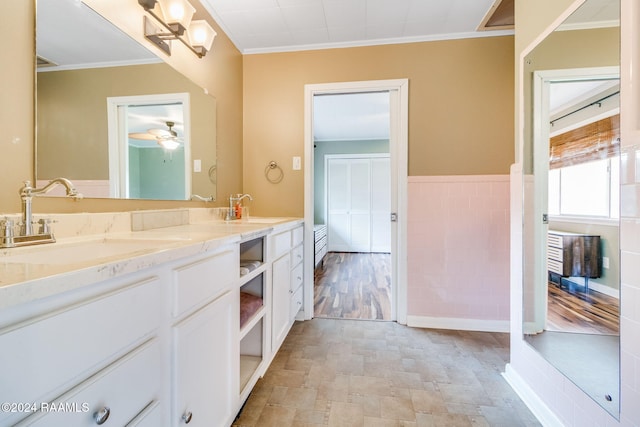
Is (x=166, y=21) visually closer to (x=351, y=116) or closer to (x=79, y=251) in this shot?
(x=79, y=251)

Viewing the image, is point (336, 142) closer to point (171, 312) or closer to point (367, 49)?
point (367, 49)

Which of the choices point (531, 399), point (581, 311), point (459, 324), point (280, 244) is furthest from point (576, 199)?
point (280, 244)

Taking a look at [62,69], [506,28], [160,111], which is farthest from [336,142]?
[62,69]

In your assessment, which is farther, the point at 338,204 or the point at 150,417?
the point at 338,204

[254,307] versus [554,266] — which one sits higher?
[554,266]

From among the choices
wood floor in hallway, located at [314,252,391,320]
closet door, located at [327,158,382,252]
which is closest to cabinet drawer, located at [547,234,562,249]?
wood floor in hallway, located at [314,252,391,320]

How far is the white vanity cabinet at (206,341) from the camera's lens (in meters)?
0.78

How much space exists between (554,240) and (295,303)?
1.63 metres

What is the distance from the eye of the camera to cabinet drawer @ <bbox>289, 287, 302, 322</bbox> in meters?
2.02

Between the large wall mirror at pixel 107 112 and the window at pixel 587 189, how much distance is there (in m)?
1.94

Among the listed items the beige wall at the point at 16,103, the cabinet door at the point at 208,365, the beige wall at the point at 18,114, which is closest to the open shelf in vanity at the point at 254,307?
the cabinet door at the point at 208,365

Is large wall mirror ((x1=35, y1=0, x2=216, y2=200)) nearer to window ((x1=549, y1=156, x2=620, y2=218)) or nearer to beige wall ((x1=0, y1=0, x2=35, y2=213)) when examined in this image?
beige wall ((x1=0, y1=0, x2=35, y2=213))

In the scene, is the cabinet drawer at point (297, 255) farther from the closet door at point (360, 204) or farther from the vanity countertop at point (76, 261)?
the closet door at point (360, 204)

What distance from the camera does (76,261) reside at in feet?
2.64
